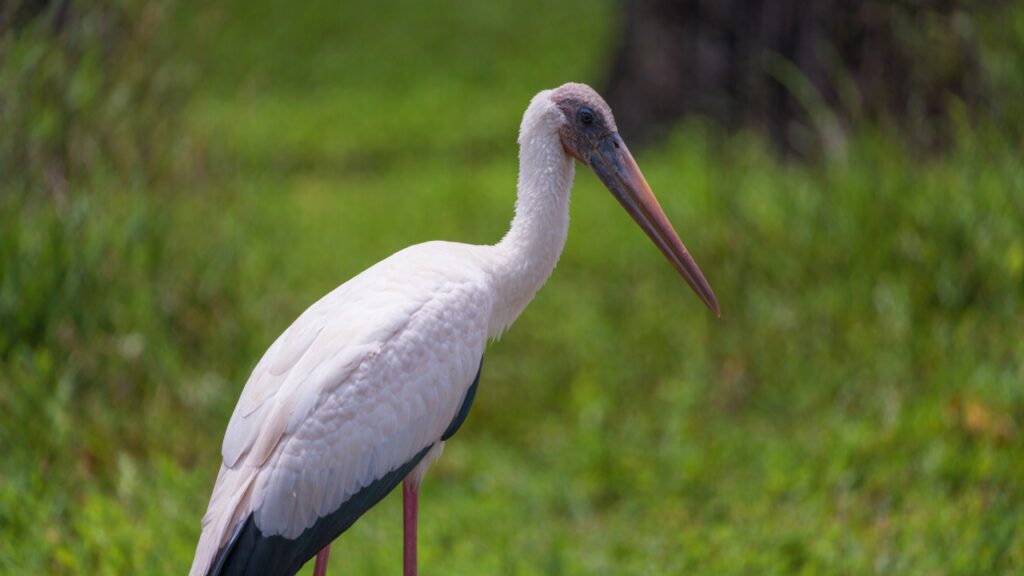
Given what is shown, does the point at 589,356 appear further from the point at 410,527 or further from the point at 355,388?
the point at 355,388

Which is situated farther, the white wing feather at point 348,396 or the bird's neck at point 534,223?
the bird's neck at point 534,223

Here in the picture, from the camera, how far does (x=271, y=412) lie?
291 cm

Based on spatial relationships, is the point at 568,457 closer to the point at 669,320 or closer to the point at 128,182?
the point at 669,320

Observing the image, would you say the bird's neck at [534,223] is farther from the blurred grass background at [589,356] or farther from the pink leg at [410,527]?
the blurred grass background at [589,356]

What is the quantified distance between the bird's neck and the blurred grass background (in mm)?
1142

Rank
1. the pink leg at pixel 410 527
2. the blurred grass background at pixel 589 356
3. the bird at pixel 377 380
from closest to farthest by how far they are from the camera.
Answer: the bird at pixel 377 380, the pink leg at pixel 410 527, the blurred grass background at pixel 589 356

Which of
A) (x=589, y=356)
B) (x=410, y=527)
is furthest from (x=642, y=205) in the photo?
(x=589, y=356)

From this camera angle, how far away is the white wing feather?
2.90m

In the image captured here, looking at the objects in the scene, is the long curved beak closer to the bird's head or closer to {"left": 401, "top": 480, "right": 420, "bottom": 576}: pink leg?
the bird's head

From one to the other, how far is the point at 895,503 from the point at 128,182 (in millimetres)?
3033

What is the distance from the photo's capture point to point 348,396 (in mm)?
2936

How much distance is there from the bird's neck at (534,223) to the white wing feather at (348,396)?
4.2 inches

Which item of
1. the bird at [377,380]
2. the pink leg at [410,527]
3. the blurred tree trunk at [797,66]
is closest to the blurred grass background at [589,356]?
the blurred tree trunk at [797,66]

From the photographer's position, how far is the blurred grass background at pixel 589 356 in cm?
425
